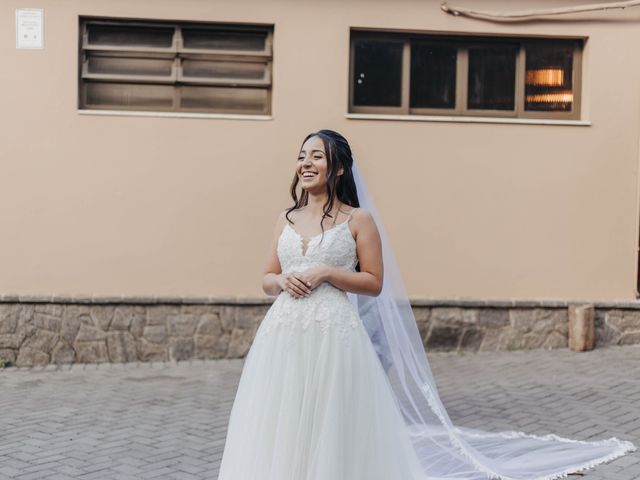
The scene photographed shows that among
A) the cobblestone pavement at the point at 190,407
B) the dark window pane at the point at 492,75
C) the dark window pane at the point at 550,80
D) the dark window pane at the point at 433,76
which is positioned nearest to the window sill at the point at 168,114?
the dark window pane at the point at 433,76

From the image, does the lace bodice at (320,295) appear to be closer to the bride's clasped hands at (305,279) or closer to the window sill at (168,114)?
the bride's clasped hands at (305,279)

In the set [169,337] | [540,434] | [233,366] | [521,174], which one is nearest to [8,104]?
[169,337]

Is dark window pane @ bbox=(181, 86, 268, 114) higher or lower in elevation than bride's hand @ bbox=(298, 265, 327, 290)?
higher

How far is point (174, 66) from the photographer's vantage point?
9.29m

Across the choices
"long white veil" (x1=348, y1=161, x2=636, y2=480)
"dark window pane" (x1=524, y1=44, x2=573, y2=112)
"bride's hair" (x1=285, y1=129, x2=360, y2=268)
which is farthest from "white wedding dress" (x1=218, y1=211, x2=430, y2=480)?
"dark window pane" (x1=524, y1=44, x2=573, y2=112)

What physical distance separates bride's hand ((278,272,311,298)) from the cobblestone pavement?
169 cm

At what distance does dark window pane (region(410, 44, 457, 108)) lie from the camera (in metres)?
9.62

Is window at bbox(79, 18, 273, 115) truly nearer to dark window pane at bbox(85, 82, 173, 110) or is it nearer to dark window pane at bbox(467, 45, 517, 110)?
dark window pane at bbox(85, 82, 173, 110)

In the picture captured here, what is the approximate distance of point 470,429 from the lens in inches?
253

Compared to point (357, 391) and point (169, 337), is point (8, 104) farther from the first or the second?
point (357, 391)

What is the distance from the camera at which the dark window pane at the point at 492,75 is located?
9695mm

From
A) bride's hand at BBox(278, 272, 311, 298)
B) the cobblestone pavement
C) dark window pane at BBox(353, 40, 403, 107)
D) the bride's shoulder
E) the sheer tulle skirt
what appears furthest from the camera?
dark window pane at BBox(353, 40, 403, 107)

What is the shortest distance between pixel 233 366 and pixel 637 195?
4.82 m

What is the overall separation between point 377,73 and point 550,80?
198 cm
